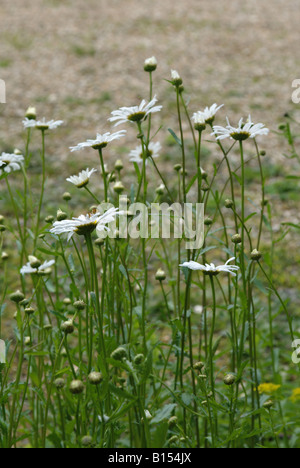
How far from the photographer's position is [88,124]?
448 cm

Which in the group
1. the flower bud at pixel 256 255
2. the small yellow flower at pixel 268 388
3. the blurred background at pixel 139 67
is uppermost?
the blurred background at pixel 139 67

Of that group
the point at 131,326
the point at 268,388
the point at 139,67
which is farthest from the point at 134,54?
the point at 131,326

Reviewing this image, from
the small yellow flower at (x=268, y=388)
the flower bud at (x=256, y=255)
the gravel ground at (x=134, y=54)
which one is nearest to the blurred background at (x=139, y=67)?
the gravel ground at (x=134, y=54)

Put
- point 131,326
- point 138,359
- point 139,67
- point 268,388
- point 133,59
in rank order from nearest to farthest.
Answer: point 138,359 < point 131,326 < point 268,388 < point 139,67 < point 133,59

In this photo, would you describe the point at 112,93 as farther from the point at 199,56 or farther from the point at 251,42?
the point at 251,42

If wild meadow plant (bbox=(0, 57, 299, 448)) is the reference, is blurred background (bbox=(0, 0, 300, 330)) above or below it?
above

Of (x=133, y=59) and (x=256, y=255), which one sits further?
(x=133, y=59)

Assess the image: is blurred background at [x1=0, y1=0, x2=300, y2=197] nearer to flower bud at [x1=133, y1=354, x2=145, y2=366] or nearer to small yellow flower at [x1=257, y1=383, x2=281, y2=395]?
small yellow flower at [x1=257, y1=383, x2=281, y2=395]

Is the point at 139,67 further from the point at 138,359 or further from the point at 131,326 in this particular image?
the point at 138,359

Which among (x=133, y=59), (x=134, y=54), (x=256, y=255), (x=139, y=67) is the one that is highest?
(x=134, y=54)

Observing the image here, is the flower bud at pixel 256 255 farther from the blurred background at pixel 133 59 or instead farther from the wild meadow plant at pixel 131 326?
the blurred background at pixel 133 59

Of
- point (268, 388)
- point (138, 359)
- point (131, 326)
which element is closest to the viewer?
point (138, 359)

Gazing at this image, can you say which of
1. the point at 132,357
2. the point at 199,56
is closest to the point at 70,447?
the point at 132,357

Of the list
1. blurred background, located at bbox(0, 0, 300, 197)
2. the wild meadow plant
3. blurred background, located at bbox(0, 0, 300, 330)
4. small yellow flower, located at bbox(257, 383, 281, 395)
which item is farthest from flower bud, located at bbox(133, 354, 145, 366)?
blurred background, located at bbox(0, 0, 300, 197)
